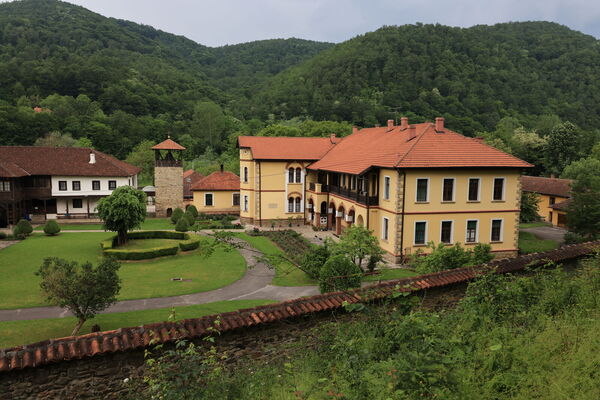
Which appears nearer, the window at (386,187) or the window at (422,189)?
the window at (422,189)

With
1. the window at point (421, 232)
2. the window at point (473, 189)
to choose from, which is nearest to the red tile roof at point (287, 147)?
the window at point (421, 232)

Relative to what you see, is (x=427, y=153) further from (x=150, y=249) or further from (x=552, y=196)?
(x=552, y=196)

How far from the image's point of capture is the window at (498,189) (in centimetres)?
2659

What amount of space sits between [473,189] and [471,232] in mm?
2777

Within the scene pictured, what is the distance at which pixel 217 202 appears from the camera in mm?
44406

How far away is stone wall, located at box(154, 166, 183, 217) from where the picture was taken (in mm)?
43906

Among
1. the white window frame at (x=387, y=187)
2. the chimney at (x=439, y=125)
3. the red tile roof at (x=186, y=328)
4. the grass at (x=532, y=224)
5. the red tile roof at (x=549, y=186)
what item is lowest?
the grass at (x=532, y=224)

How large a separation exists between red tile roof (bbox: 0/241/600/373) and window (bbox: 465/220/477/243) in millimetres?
16157

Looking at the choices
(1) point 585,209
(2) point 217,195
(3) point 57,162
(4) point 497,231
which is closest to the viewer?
(4) point 497,231

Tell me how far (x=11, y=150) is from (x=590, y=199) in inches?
2054

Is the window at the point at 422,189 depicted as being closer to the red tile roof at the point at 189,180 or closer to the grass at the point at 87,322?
the grass at the point at 87,322

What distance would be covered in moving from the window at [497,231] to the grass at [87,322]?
56.9 feet

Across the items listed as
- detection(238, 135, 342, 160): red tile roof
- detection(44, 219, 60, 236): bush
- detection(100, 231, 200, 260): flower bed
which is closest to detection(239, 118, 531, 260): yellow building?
detection(238, 135, 342, 160): red tile roof

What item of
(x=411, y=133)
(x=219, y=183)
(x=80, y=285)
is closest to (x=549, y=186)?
(x=411, y=133)
